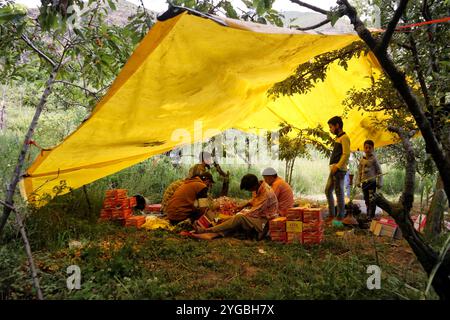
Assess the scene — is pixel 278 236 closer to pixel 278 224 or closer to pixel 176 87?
pixel 278 224

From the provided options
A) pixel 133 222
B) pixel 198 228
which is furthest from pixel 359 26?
pixel 133 222

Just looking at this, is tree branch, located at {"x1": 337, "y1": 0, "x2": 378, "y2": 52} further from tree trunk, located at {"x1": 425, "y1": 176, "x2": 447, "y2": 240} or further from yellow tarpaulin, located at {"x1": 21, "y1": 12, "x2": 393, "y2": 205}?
tree trunk, located at {"x1": 425, "y1": 176, "x2": 447, "y2": 240}

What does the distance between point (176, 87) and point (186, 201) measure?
2468 mm

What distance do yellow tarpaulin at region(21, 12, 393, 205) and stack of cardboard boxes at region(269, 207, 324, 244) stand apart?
1.62 metres

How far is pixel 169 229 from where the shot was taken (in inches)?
192

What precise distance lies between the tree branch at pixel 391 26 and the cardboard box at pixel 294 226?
2410 mm

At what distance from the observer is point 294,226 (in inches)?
166

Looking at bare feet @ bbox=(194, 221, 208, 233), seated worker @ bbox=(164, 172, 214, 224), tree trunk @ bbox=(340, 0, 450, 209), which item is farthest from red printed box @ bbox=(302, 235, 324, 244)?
tree trunk @ bbox=(340, 0, 450, 209)

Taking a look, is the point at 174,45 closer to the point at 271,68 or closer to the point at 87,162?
the point at 271,68

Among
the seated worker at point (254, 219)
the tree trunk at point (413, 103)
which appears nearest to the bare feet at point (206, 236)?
the seated worker at point (254, 219)

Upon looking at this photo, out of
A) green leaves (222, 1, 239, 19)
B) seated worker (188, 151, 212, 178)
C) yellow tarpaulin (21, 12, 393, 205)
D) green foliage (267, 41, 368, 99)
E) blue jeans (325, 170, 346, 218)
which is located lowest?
blue jeans (325, 170, 346, 218)

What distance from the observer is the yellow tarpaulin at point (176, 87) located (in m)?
2.51

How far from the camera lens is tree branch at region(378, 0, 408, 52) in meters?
2.08

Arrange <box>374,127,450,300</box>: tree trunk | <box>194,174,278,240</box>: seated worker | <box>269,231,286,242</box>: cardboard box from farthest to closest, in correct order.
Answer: <box>194,174,278,240</box>: seated worker
<box>269,231,286,242</box>: cardboard box
<box>374,127,450,300</box>: tree trunk
